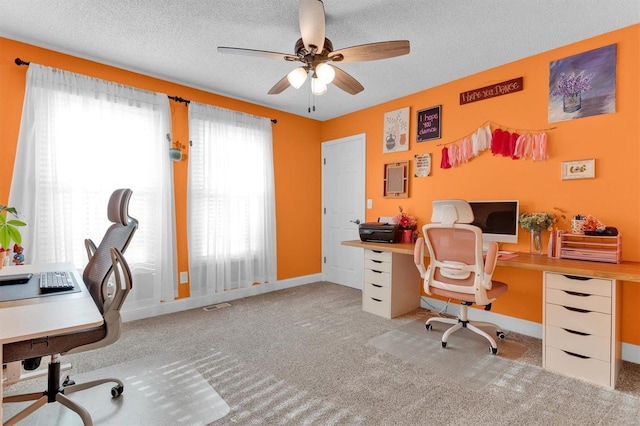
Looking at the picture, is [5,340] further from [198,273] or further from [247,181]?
[247,181]

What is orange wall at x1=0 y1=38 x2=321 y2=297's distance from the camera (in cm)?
263

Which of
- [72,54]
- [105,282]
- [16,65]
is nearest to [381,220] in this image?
[105,282]

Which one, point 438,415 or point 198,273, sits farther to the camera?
point 198,273

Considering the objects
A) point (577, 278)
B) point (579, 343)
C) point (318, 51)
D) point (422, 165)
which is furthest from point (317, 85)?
point (579, 343)

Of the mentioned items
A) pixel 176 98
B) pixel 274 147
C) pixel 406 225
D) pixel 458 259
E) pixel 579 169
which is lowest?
pixel 458 259

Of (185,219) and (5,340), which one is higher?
(185,219)

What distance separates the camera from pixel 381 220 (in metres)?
3.93

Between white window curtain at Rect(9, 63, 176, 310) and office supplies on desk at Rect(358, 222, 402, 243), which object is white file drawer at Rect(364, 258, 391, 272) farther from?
white window curtain at Rect(9, 63, 176, 310)

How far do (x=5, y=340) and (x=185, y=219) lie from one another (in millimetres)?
2668

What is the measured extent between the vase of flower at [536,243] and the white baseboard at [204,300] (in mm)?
3050

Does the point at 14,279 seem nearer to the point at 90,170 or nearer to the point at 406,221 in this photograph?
the point at 90,170

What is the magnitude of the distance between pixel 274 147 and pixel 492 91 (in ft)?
9.05

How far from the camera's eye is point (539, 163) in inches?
112

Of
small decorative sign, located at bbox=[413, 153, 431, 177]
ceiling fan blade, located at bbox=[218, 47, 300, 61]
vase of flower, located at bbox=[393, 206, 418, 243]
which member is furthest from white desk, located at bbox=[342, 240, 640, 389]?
ceiling fan blade, located at bbox=[218, 47, 300, 61]
